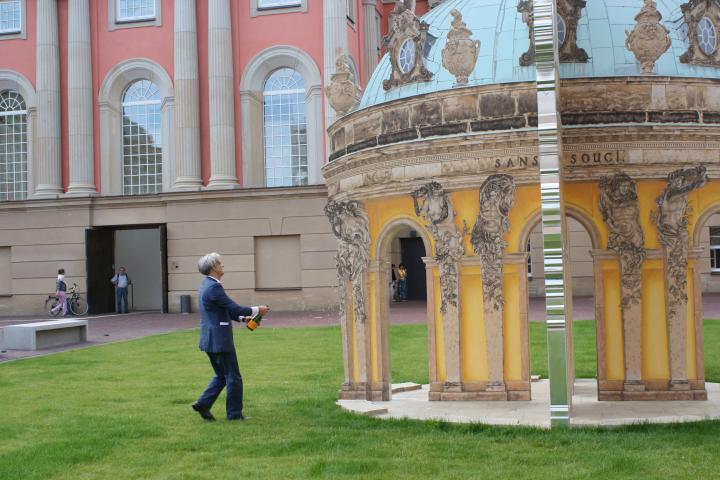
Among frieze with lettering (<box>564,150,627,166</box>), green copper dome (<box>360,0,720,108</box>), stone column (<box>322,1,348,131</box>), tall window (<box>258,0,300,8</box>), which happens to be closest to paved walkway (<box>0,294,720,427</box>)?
frieze with lettering (<box>564,150,627,166</box>)

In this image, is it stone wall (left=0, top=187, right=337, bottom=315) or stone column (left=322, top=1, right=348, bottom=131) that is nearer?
stone wall (left=0, top=187, right=337, bottom=315)

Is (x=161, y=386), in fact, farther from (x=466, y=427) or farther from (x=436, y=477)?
(x=436, y=477)

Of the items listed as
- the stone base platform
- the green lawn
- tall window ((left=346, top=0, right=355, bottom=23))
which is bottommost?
the green lawn

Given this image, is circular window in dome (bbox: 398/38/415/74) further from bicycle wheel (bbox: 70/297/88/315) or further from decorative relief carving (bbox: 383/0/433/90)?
bicycle wheel (bbox: 70/297/88/315)

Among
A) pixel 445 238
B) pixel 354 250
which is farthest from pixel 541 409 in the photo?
pixel 354 250

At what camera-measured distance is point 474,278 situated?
1575 cm

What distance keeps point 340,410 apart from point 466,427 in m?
2.80

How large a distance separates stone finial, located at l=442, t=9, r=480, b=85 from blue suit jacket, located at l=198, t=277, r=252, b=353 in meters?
4.96

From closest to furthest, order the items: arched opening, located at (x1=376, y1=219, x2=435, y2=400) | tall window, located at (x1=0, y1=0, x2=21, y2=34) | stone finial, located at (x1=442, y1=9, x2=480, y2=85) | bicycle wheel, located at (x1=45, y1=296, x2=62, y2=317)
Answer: stone finial, located at (x1=442, y1=9, x2=480, y2=85) < arched opening, located at (x1=376, y1=219, x2=435, y2=400) < bicycle wheel, located at (x1=45, y1=296, x2=62, y2=317) < tall window, located at (x1=0, y1=0, x2=21, y2=34)

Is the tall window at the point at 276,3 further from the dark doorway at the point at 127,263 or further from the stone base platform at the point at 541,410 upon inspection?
the stone base platform at the point at 541,410

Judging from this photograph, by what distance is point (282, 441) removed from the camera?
13094mm

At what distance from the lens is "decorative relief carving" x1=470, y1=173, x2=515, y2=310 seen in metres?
15.4

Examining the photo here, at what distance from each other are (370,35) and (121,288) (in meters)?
17.1

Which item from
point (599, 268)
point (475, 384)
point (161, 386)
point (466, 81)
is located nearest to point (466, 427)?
point (475, 384)
